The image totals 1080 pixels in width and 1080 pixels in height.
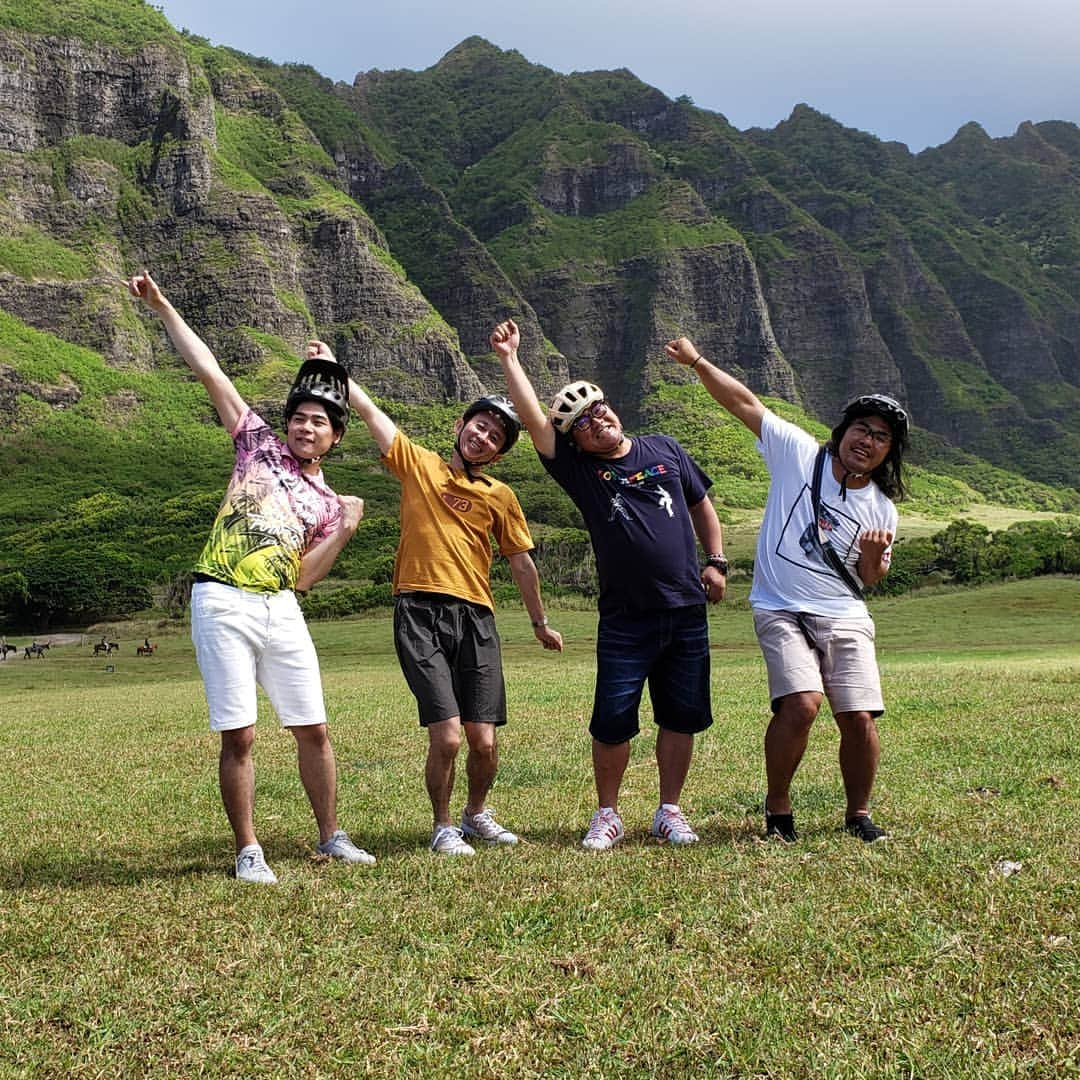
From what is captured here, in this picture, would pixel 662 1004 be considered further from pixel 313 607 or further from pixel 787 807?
pixel 313 607

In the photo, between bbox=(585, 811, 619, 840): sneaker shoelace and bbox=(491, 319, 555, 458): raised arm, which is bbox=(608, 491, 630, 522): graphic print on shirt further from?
bbox=(585, 811, 619, 840): sneaker shoelace

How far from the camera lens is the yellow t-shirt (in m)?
6.93

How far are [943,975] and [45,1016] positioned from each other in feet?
12.1

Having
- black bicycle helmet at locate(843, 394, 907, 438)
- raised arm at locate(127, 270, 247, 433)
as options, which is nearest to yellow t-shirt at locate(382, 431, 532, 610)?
raised arm at locate(127, 270, 247, 433)

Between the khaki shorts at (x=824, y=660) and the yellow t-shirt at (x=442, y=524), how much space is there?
6.13ft

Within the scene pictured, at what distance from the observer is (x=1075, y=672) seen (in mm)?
17156

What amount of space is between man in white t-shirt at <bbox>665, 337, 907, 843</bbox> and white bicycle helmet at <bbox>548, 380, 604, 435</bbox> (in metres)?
1.06

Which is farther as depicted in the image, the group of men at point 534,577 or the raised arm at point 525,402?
the raised arm at point 525,402

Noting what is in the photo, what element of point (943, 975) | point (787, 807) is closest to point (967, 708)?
point (787, 807)

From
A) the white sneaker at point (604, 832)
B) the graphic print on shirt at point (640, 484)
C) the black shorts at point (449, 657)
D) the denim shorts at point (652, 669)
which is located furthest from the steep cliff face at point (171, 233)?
the white sneaker at point (604, 832)

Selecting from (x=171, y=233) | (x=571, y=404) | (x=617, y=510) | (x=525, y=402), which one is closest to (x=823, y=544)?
(x=617, y=510)

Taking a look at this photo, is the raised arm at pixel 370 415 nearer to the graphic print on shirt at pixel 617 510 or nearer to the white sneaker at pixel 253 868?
the graphic print on shirt at pixel 617 510

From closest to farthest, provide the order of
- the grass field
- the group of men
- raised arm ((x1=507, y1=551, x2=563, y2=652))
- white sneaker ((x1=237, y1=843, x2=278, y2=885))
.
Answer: the grass field → white sneaker ((x1=237, y1=843, x2=278, y2=885)) → the group of men → raised arm ((x1=507, y1=551, x2=563, y2=652))

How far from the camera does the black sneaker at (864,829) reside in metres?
6.32
